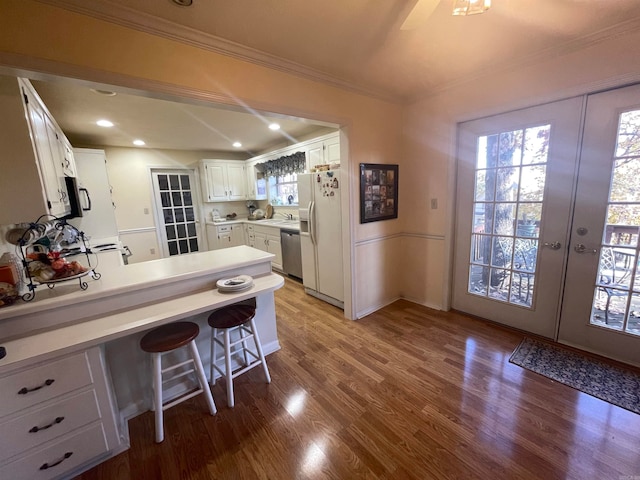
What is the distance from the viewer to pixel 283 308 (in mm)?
3248

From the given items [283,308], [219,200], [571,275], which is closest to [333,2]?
[571,275]

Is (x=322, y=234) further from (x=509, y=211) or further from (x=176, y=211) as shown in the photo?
(x=176, y=211)

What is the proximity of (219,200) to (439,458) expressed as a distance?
5.52 meters

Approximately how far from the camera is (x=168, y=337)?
61.3 inches

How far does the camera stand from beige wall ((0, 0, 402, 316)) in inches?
49.0

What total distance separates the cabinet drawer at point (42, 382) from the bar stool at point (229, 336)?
0.68 meters

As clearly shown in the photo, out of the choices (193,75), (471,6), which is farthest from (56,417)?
(471,6)

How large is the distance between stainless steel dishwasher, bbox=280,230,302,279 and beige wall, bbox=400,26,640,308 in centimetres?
160

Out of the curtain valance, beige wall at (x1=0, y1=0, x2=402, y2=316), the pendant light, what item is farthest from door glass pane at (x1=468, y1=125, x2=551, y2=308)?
the curtain valance

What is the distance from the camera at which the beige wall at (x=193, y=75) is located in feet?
4.09

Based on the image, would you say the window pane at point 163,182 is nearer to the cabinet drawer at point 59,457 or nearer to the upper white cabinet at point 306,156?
the upper white cabinet at point 306,156

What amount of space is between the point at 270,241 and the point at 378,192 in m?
2.40

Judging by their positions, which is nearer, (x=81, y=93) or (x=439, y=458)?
(x=439, y=458)

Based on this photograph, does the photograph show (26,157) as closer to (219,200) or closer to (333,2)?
(333,2)
